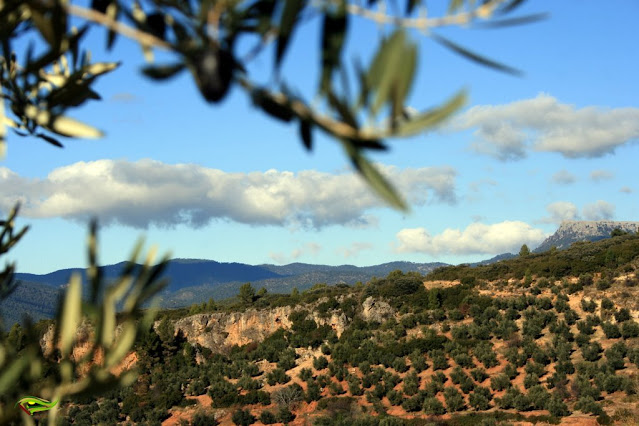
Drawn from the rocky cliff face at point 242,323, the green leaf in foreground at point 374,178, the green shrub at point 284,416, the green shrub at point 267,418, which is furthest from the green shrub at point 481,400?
the green leaf in foreground at point 374,178

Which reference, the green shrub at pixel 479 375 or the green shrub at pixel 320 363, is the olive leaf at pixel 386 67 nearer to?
the green shrub at pixel 479 375

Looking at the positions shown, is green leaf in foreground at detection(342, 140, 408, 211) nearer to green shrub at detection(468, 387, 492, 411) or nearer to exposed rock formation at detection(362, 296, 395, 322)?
green shrub at detection(468, 387, 492, 411)

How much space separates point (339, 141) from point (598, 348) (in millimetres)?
31933

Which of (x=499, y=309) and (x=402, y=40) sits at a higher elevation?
(x=402, y=40)

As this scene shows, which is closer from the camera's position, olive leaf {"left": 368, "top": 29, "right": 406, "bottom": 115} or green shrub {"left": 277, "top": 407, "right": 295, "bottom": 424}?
olive leaf {"left": 368, "top": 29, "right": 406, "bottom": 115}

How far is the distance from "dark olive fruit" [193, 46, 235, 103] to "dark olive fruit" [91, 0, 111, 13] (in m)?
0.99

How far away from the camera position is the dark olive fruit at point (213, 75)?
1377 millimetres

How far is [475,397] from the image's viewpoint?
26.7 metres

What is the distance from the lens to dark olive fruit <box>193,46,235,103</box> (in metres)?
1.38

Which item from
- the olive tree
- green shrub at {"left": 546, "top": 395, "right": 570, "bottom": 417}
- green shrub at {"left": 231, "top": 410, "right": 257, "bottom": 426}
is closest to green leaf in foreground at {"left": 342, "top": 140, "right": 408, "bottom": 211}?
the olive tree

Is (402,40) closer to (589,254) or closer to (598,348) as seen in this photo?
(598,348)

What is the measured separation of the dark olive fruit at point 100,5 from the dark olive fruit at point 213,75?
994 millimetres

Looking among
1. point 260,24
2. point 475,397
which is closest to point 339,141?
point 260,24

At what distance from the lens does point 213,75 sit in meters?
1.38
